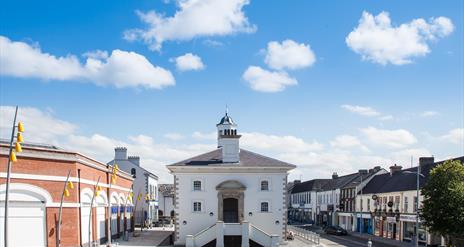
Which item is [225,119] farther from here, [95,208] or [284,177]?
[95,208]

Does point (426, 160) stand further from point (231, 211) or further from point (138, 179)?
point (138, 179)

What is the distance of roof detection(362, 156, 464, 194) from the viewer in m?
51.1

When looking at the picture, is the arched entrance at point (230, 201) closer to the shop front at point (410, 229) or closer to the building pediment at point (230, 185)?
the building pediment at point (230, 185)

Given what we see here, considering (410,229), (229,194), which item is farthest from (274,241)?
(410,229)

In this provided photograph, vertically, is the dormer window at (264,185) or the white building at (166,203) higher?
the dormer window at (264,185)

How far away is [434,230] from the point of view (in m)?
36.4

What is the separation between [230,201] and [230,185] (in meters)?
1.64

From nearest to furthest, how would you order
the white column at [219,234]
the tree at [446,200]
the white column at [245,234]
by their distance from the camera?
the tree at [446,200] → the white column at [219,234] → the white column at [245,234]

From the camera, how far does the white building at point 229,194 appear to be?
1730 inches

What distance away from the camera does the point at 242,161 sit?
45.4 m

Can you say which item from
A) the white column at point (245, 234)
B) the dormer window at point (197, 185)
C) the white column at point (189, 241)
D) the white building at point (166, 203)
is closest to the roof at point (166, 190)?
the white building at point (166, 203)

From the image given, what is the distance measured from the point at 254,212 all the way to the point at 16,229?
20852 millimetres

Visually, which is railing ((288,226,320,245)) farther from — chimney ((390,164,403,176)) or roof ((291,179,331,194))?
roof ((291,179,331,194))

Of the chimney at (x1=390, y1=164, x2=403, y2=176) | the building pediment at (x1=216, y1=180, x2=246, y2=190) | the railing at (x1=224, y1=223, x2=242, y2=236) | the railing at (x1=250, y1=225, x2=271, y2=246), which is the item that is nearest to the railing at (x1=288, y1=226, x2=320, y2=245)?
the railing at (x1=250, y1=225, x2=271, y2=246)
